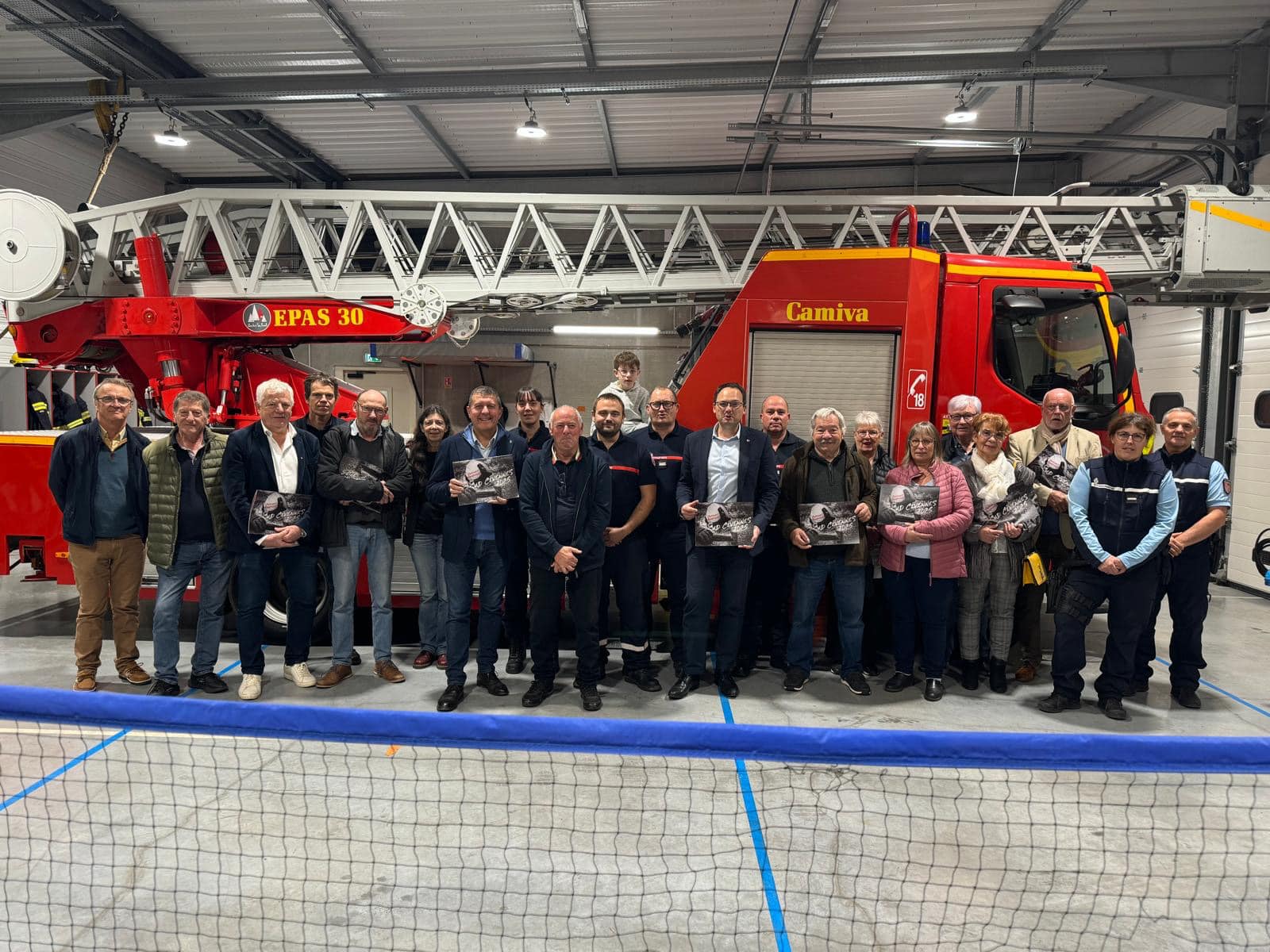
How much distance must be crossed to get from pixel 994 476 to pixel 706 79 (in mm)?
6174

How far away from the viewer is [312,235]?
22.7ft

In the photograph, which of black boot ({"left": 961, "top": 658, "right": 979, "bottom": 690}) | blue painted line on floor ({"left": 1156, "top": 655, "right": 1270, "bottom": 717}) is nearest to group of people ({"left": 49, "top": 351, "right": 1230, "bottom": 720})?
black boot ({"left": 961, "top": 658, "right": 979, "bottom": 690})

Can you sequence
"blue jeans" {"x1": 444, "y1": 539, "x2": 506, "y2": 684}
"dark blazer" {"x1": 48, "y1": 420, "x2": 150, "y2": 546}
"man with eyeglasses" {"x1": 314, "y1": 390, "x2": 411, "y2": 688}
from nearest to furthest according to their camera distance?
"dark blazer" {"x1": 48, "y1": 420, "x2": 150, "y2": 546}, "blue jeans" {"x1": 444, "y1": 539, "x2": 506, "y2": 684}, "man with eyeglasses" {"x1": 314, "y1": 390, "x2": 411, "y2": 688}

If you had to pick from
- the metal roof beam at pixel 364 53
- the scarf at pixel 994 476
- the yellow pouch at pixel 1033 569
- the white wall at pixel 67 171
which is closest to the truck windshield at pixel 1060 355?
the scarf at pixel 994 476

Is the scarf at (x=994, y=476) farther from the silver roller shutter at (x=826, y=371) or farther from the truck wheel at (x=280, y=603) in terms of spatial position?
the truck wheel at (x=280, y=603)

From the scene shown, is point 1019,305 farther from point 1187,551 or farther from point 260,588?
point 260,588

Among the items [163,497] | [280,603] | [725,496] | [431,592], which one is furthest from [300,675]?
[725,496]

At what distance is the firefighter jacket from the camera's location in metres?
5.04

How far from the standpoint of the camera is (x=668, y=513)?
5168mm

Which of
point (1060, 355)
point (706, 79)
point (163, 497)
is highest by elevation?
point (706, 79)

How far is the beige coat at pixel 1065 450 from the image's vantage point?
519 centimetres

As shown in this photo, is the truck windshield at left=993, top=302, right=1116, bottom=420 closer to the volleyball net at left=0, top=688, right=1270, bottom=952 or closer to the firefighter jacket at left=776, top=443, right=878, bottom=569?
the firefighter jacket at left=776, top=443, right=878, bottom=569

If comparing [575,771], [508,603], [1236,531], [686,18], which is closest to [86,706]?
[575,771]

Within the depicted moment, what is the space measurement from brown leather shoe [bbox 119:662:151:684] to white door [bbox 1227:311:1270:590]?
10.7 m
